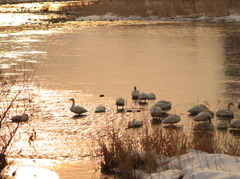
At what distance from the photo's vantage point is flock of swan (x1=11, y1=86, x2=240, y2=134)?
12.2m

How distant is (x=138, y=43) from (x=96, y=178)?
784 inches

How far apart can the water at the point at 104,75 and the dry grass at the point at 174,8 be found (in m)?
7.05

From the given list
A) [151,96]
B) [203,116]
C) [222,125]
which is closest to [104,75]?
[151,96]

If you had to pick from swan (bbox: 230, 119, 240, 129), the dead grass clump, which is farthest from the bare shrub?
swan (bbox: 230, 119, 240, 129)

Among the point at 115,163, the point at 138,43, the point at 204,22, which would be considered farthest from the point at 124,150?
the point at 204,22

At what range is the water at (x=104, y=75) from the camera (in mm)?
11339

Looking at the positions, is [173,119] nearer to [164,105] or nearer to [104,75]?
[164,105]

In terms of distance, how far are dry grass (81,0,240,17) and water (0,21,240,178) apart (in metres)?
7.05

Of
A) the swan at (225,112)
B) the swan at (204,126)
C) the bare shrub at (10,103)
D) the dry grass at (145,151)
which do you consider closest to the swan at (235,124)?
the swan at (204,126)

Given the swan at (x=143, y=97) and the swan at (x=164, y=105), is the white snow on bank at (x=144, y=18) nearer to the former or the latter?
the swan at (x=143, y=97)

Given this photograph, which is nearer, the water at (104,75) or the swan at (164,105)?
the water at (104,75)

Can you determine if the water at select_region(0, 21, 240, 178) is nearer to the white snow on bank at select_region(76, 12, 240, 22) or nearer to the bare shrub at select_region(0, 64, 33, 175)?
the bare shrub at select_region(0, 64, 33, 175)

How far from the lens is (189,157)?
8.38m

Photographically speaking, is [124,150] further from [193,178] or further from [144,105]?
[144,105]
